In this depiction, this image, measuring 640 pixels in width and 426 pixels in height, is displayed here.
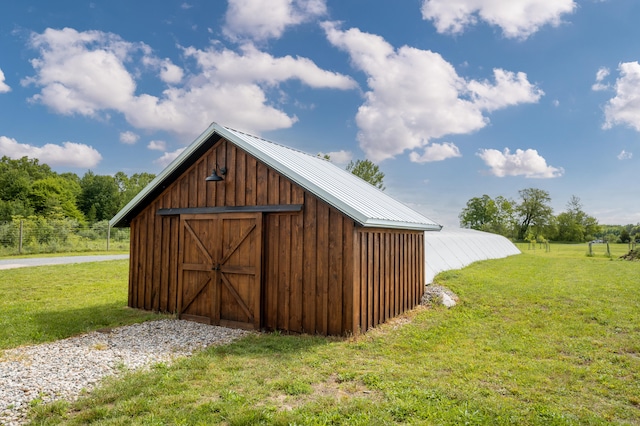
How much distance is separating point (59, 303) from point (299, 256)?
7316 mm

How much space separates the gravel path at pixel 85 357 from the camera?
4.54 m

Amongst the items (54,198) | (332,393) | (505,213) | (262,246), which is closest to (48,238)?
(54,198)

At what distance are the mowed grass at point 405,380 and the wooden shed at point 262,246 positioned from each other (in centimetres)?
68

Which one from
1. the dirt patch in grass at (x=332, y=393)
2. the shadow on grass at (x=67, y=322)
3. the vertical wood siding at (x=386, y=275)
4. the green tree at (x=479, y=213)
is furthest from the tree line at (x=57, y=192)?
the green tree at (x=479, y=213)

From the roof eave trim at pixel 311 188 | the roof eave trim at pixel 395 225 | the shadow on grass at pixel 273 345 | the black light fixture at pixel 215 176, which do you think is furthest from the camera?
the black light fixture at pixel 215 176

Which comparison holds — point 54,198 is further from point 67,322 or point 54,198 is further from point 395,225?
point 395,225

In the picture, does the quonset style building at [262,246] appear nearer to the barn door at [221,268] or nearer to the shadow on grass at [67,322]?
the barn door at [221,268]

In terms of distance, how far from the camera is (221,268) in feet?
26.8

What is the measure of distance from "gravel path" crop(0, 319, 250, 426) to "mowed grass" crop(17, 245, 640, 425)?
0.37 metres

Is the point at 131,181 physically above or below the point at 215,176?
above

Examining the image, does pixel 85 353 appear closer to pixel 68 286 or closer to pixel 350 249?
pixel 350 249

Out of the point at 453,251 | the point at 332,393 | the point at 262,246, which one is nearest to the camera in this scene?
the point at 332,393

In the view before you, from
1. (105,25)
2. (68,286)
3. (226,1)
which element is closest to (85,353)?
(68,286)

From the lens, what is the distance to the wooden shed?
6.96 m
